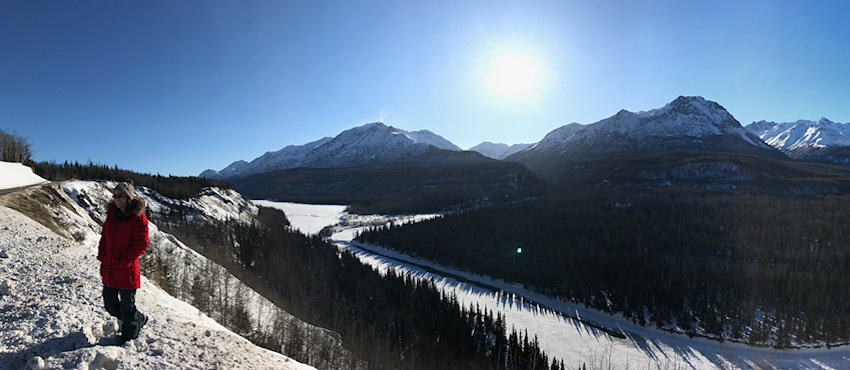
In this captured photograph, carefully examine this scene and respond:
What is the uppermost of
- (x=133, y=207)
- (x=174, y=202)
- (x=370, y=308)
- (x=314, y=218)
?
(x=133, y=207)

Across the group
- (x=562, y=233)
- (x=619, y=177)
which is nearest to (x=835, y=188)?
(x=619, y=177)

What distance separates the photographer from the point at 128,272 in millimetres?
7203

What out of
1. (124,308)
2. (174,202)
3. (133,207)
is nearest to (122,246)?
(133,207)

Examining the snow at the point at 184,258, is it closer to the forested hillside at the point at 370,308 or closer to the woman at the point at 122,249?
the forested hillside at the point at 370,308

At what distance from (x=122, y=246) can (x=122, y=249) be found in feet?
0.22

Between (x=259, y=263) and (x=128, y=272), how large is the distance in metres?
43.7

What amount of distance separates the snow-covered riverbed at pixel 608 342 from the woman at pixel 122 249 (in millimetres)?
33035

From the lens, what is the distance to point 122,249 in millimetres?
7176

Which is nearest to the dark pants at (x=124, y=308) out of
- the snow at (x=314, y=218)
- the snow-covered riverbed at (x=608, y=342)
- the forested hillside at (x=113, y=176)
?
the snow-covered riverbed at (x=608, y=342)

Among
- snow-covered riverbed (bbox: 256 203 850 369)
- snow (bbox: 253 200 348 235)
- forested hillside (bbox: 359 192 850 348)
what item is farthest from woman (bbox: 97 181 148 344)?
snow (bbox: 253 200 348 235)

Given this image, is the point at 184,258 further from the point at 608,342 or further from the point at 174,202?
the point at 608,342

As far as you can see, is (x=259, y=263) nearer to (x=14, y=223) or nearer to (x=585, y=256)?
(x=14, y=223)

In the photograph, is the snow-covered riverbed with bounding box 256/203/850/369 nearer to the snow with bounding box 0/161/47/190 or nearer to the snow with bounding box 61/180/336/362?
the snow with bounding box 61/180/336/362

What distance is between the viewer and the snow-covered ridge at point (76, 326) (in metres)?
6.49
